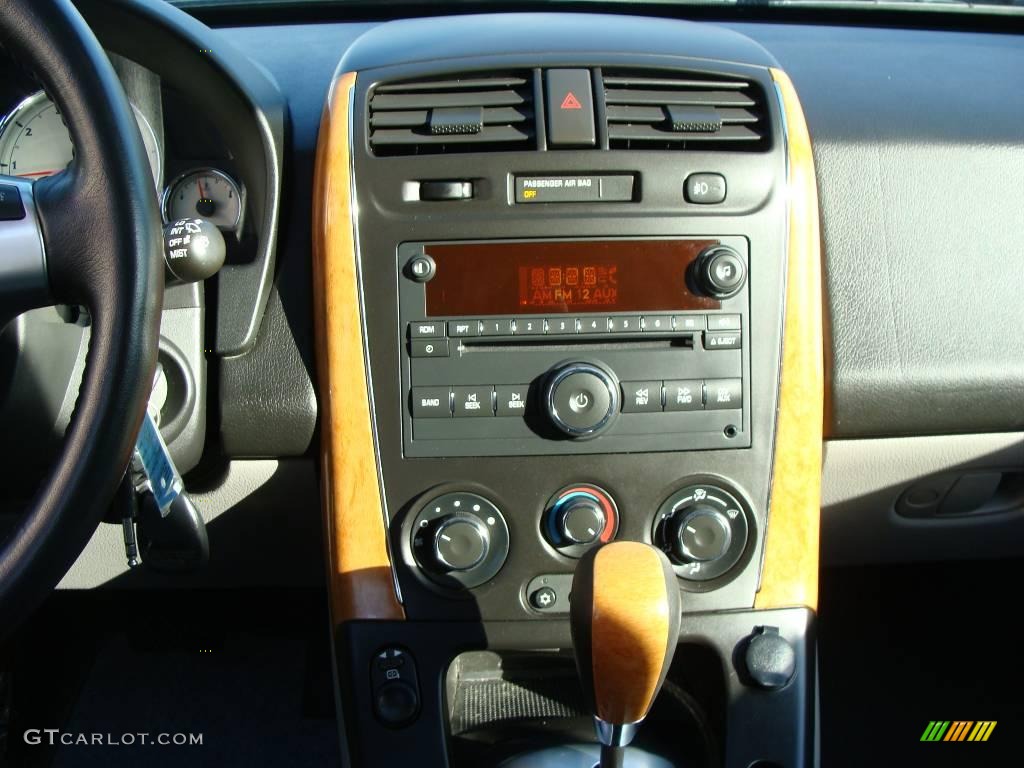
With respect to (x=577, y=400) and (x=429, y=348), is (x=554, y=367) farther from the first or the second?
(x=429, y=348)

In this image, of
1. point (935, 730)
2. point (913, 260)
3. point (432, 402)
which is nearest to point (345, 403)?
point (432, 402)

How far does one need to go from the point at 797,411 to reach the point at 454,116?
60 centimetres

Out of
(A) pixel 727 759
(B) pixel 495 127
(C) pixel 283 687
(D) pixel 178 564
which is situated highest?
(B) pixel 495 127

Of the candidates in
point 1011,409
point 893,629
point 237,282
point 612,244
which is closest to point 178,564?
point 237,282

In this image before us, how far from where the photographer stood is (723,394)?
1283mm

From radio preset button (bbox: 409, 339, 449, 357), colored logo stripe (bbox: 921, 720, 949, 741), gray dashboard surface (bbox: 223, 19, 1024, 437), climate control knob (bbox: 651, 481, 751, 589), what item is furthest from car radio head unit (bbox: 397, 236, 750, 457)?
colored logo stripe (bbox: 921, 720, 949, 741)

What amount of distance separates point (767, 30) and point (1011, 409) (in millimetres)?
836

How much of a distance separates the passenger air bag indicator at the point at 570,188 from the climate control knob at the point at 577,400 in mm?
221

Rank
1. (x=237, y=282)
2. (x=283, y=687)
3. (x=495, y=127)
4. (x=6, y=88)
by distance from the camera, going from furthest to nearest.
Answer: (x=283, y=687)
(x=6, y=88)
(x=237, y=282)
(x=495, y=127)

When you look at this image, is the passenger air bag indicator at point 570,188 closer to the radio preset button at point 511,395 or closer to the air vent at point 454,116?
the air vent at point 454,116

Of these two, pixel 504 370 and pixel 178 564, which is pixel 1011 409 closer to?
pixel 504 370

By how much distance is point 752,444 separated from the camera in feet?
4.25

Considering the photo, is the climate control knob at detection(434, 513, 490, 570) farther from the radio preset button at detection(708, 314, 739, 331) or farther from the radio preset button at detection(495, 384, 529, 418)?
the radio preset button at detection(708, 314, 739, 331)

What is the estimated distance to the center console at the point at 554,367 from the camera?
127 centimetres
